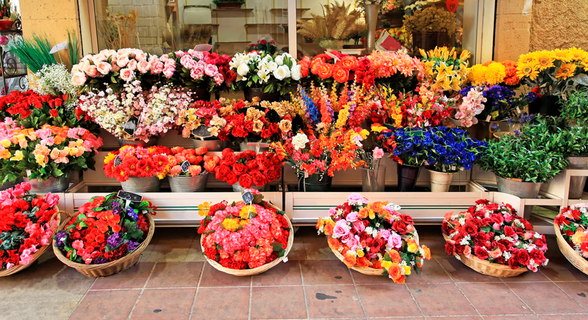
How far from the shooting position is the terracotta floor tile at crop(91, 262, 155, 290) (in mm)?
2555

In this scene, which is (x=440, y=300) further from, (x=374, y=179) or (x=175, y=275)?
(x=175, y=275)

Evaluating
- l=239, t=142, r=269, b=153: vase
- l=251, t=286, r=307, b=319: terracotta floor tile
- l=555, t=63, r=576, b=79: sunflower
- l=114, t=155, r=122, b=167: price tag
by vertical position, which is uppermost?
l=555, t=63, r=576, b=79: sunflower

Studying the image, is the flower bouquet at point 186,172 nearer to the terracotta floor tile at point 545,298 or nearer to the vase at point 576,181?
the terracotta floor tile at point 545,298

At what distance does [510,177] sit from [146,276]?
271 cm

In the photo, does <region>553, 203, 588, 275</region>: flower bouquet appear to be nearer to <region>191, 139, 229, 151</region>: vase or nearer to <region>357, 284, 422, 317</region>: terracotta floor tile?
<region>357, 284, 422, 317</region>: terracotta floor tile

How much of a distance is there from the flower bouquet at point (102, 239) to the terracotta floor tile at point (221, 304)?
1.91 ft

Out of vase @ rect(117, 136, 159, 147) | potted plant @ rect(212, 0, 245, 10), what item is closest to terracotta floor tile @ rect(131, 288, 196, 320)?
vase @ rect(117, 136, 159, 147)

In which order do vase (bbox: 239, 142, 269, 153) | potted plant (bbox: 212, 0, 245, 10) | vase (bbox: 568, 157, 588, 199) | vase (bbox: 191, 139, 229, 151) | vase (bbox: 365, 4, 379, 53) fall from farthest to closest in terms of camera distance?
potted plant (bbox: 212, 0, 245, 10), vase (bbox: 365, 4, 379, 53), vase (bbox: 191, 139, 229, 151), vase (bbox: 239, 142, 269, 153), vase (bbox: 568, 157, 588, 199)

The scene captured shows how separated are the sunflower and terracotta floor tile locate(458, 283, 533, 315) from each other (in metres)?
1.86

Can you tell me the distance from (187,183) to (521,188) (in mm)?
2558

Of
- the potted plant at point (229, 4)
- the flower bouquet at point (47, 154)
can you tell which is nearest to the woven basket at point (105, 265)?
the flower bouquet at point (47, 154)

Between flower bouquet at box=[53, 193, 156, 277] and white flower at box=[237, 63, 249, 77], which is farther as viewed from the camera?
white flower at box=[237, 63, 249, 77]

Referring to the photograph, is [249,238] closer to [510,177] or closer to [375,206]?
[375,206]

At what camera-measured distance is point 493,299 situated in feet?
7.94
